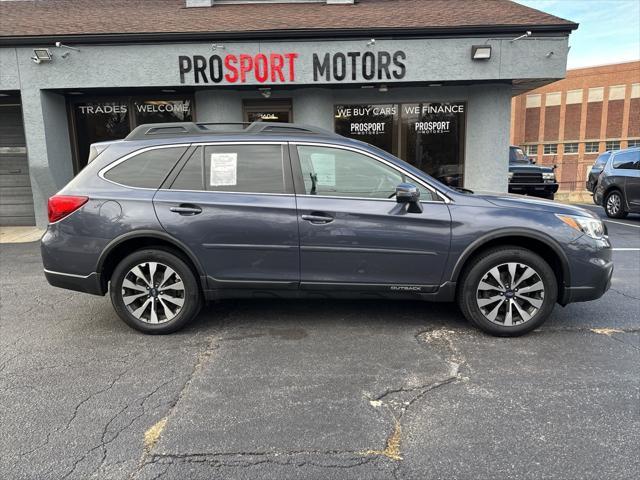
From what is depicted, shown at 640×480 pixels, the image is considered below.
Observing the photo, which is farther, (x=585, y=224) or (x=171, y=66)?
Answer: (x=171, y=66)

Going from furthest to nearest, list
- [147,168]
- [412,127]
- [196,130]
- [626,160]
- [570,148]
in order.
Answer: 1. [570,148]
2. [626,160]
3. [412,127]
4. [196,130]
5. [147,168]

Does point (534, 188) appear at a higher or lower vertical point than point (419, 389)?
higher

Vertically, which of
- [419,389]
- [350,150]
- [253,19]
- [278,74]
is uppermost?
[253,19]

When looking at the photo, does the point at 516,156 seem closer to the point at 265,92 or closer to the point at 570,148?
the point at 265,92

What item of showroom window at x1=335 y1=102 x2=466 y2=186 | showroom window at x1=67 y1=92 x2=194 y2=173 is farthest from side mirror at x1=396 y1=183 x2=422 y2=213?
showroom window at x1=67 y1=92 x2=194 y2=173

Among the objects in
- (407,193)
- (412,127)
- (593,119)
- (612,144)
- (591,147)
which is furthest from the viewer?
(591,147)

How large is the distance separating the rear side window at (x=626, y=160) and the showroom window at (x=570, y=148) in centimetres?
4232

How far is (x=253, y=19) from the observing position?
33.7 feet

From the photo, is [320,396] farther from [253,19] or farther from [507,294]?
[253,19]

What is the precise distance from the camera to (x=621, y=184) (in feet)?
40.0

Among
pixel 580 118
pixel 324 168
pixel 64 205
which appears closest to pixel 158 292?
pixel 64 205

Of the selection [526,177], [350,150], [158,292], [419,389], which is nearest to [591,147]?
[526,177]

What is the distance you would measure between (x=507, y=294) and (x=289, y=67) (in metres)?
6.91

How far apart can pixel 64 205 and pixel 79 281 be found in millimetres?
696
